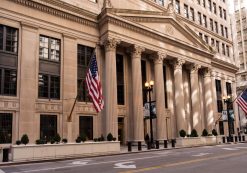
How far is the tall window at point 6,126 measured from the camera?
78.6ft

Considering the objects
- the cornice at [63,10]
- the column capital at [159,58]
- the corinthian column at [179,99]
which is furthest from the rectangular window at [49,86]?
the corinthian column at [179,99]

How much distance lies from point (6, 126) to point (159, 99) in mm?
17600

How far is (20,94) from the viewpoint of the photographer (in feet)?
83.0

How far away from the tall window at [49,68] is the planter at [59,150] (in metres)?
8.14

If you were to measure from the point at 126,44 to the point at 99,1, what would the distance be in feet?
20.5

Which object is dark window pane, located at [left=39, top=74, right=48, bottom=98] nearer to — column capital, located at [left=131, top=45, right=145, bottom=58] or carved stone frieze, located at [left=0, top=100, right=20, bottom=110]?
carved stone frieze, located at [left=0, top=100, right=20, bottom=110]

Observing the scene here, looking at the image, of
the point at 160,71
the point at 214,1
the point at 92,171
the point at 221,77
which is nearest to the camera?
the point at 92,171

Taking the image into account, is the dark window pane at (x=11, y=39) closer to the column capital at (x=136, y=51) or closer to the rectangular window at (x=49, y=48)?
the rectangular window at (x=49, y=48)

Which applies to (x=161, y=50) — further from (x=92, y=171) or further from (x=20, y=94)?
(x=92, y=171)

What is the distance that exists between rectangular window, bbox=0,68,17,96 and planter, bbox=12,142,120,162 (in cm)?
817

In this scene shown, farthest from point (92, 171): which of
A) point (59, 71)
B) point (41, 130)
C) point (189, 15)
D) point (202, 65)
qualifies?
point (189, 15)

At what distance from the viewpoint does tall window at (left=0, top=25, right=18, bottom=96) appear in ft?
81.6

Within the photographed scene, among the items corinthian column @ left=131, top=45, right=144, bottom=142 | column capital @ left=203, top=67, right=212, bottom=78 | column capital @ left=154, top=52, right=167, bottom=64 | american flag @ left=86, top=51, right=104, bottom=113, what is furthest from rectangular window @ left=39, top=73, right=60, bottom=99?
column capital @ left=203, top=67, right=212, bottom=78

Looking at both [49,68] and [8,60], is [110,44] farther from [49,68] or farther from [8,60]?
[8,60]
